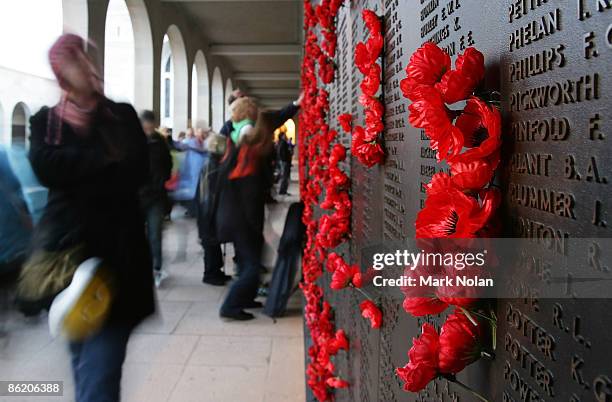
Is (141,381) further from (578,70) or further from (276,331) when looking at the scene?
(578,70)

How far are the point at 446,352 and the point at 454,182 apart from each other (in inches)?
9.7

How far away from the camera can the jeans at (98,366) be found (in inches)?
88.4

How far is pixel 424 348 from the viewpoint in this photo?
882 millimetres

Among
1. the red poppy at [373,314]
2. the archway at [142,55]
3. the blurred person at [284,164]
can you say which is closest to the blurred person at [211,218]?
the red poppy at [373,314]

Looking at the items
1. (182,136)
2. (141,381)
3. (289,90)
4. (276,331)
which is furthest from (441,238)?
(289,90)

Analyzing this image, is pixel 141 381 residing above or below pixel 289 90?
below

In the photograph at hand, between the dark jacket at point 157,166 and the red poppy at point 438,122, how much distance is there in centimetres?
509

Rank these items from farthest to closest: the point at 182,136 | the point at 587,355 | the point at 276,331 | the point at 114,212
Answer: the point at 182,136
the point at 276,331
the point at 114,212
the point at 587,355

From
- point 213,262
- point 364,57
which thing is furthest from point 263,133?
point 364,57

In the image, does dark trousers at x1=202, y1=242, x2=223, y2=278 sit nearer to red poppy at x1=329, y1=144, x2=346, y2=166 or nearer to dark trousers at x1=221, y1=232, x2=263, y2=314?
dark trousers at x1=221, y1=232, x2=263, y2=314

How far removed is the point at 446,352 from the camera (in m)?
0.85

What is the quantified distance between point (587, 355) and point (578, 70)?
Result: 1.03 ft

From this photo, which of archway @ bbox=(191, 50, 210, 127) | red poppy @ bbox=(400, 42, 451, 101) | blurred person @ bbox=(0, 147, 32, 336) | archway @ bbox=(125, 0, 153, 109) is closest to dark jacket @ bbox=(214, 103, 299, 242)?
blurred person @ bbox=(0, 147, 32, 336)

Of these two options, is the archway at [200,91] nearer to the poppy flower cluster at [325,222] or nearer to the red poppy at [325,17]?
the poppy flower cluster at [325,222]
